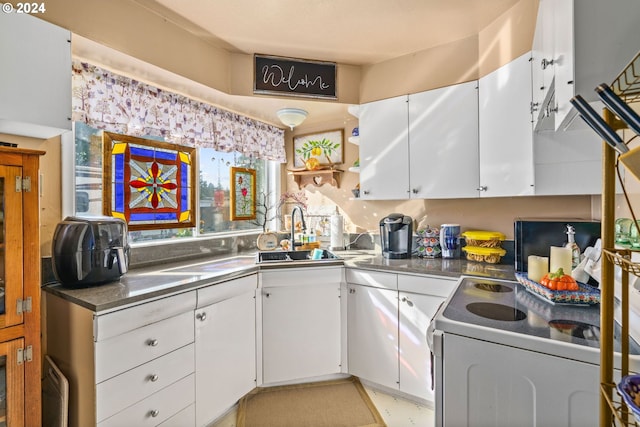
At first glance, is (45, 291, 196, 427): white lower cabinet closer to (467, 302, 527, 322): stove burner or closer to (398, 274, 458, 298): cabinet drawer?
(398, 274, 458, 298): cabinet drawer

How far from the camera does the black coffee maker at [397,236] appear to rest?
2.31 m

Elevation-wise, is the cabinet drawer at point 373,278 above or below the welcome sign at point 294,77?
below

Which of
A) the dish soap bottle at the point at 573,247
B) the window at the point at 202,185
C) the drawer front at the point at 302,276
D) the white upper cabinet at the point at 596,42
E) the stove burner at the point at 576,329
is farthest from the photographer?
the drawer front at the point at 302,276

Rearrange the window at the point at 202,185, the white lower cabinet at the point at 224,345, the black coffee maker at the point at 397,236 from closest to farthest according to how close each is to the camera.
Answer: the white lower cabinet at the point at 224,345 → the window at the point at 202,185 → the black coffee maker at the point at 397,236

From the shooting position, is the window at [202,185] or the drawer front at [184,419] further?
the window at [202,185]

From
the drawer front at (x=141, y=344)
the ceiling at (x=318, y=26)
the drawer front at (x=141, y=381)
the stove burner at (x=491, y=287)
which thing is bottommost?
the drawer front at (x=141, y=381)

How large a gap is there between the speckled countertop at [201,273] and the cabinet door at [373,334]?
0.21 metres

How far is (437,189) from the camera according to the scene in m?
2.19

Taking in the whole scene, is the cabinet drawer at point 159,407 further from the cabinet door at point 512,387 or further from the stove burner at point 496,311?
the stove burner at point 496,311

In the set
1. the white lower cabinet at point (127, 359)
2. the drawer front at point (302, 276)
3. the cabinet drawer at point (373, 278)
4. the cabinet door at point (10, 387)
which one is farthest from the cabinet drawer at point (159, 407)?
the cabinet drawer at point (373, 278)

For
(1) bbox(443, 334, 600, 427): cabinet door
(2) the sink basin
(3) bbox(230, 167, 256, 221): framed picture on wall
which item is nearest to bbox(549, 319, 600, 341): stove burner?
(1) bbox(443, 334, 600, 427): cabinet door

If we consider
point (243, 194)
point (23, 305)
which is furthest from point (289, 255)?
point (23, 305)

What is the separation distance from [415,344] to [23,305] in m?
1.98

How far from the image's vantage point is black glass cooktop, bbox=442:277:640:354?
39.8 inches
